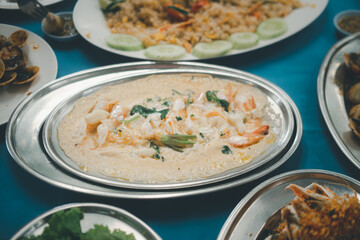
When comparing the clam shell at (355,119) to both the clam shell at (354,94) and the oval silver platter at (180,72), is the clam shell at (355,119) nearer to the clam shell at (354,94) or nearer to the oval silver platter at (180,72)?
the clam shell at (354,94)

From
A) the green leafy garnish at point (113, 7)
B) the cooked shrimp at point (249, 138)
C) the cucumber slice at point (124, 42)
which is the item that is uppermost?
the green leafy garnish at point (113, 7)

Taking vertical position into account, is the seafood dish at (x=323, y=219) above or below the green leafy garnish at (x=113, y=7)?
below

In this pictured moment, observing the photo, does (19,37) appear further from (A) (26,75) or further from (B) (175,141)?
(B) (175,141)


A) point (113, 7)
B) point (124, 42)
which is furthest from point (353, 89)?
point (113, 7)

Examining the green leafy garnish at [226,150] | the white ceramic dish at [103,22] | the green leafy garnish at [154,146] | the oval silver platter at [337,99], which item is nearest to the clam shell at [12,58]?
the white ceramic dish at [103,22]

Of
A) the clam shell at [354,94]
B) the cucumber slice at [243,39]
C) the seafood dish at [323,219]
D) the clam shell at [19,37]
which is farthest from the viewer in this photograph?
the cucumber slice at [243,39]

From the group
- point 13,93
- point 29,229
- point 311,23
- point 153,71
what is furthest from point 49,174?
point 311,23

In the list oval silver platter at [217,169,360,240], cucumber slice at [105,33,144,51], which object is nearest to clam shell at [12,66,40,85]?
cucumber slice at [105,33,144,51]

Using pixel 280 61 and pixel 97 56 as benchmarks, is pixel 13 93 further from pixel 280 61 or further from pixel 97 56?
pixel 280 61
